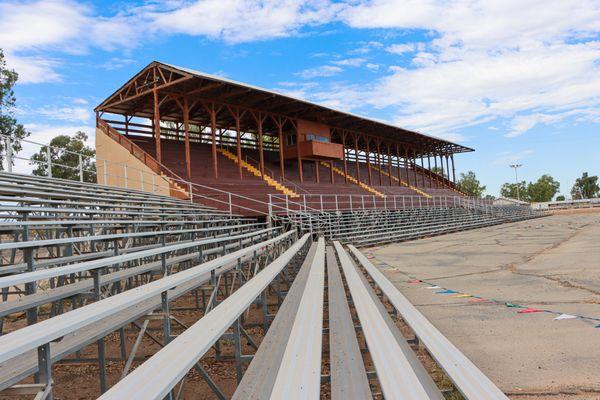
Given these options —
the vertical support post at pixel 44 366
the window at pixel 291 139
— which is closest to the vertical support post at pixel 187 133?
the window at pixel 291 139

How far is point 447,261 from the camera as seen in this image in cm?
1020

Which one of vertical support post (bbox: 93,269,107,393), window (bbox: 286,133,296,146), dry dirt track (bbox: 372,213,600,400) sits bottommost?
dry dirt track (bbox: 372,213,600,400)

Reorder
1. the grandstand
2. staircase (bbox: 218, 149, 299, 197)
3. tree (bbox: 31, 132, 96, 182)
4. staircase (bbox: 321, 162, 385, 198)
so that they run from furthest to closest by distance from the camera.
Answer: tree (bbox: 31, 132, 96, 182), staircase (bbox: 321, 162, 385, 198), staircase (bbox: 218, 149, 299, 197), the grandstand

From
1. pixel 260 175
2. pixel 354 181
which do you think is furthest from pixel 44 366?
pixel 354 181

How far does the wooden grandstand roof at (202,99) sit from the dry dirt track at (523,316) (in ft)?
40.5


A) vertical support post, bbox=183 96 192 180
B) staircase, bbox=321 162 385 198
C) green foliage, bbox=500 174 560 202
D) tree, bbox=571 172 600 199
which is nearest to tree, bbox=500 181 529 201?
green foliage, bbox=500 174 560 202

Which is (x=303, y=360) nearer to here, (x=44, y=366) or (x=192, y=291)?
(x=44, y=366)

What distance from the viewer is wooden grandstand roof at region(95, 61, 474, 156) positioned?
703 inches

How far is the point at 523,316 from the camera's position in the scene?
4855 millimetres

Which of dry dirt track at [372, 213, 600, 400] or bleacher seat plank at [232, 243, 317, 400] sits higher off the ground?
bleacher seat plank at [232, 243, 317, 400]

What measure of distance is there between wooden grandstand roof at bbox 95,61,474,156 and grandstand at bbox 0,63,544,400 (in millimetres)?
138

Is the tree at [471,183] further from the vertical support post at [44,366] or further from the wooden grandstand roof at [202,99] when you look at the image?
the vertical support post at [44,366]

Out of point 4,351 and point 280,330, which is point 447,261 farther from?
point 4,351

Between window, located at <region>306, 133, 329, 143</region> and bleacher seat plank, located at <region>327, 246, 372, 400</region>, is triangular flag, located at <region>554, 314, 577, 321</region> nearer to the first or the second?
bleacher seat plank, located at <region>327, 246, 372, 400</region>
